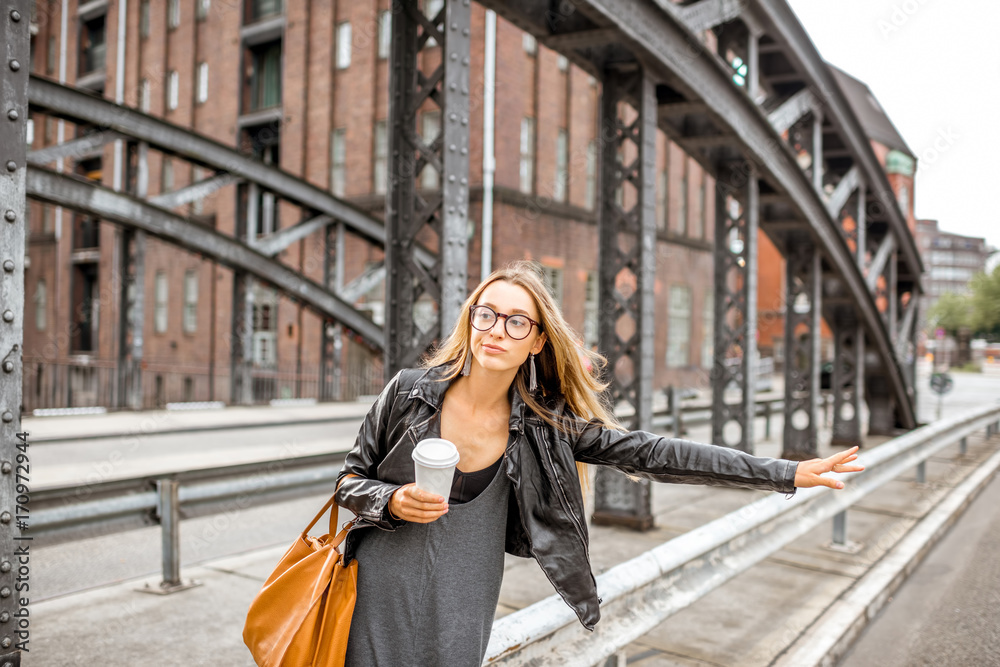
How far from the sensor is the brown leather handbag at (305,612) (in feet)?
6.40

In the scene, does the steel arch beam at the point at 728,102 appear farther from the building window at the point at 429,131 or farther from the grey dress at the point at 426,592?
the building window at the point at 429,131

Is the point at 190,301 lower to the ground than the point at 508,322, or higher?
higher

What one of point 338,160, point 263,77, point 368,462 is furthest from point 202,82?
point 368,462

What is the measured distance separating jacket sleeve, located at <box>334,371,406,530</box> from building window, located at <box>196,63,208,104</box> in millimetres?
31841

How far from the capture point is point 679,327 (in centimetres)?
3150

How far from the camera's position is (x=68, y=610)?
4.66 metres

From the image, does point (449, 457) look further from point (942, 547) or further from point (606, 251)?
point (942, 547)

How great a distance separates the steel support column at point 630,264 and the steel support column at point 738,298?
2394mm

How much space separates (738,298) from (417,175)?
583 centimetres

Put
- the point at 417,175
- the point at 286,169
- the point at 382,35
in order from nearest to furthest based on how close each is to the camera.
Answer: the point at 417,175 < the point at 382,35 < the point at 286,169

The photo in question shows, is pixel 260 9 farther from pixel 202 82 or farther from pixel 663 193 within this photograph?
pixel 663 193

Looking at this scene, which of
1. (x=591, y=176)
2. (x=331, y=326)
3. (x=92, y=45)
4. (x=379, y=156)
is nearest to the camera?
(x=331, y=326)

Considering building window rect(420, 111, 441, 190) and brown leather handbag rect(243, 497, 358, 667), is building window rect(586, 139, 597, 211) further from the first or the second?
brown leather handbag rect(243, 497, 358, 667)

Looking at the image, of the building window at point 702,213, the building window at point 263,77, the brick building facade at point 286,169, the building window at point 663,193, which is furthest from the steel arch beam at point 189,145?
the building window at point 702,213
